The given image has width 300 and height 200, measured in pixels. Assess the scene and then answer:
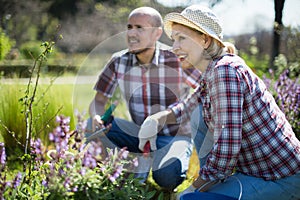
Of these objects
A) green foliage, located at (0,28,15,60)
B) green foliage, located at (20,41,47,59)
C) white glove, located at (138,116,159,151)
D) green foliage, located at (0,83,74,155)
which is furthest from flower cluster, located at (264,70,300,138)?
green foliage, located at (20,41,47,59)

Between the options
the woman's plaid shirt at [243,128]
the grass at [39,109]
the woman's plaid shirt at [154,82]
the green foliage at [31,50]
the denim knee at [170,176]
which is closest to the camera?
the woman's plaid shirt at [243,128]

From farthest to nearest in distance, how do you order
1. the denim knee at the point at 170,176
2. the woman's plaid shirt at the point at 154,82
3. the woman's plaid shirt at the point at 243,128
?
the woman's plaid shirt at the point at 154,82, the denim knee at the point at 170,176, the woman's plaid shirt at the point at 243,128

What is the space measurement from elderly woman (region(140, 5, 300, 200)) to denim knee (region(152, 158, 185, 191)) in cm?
70

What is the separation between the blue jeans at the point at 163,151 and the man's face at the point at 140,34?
51 centimetres

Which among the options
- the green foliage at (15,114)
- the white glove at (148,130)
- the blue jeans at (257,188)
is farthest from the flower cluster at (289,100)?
the green foliage at (15,114)

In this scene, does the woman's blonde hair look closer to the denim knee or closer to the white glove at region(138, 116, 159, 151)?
the white glove at region(138, 116, 159, 151)

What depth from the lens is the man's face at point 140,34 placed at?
254 cm

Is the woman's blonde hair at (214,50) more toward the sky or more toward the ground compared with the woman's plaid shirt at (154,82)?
more toward the sky

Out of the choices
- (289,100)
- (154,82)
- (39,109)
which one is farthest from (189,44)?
(39,109)

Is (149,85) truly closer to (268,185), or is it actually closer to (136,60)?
(136,60)

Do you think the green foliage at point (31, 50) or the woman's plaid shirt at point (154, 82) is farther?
the green foliage at point (31, 50)

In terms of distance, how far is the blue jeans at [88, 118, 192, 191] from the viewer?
2.54 m

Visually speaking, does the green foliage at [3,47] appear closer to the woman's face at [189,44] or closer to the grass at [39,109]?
the grass at [39,109]

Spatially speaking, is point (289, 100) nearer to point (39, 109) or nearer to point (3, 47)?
point (39, 109)
